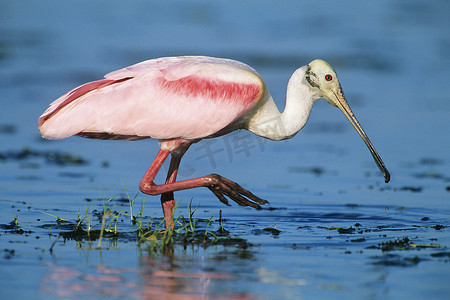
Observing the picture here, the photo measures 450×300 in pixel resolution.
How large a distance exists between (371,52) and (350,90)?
19.4 feet

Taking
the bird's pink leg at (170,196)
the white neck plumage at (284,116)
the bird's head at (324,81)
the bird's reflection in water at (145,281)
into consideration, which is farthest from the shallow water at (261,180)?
the bird's head at (324,81)

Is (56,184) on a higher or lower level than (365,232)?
higher

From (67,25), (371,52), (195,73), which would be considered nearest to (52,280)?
(195,73)

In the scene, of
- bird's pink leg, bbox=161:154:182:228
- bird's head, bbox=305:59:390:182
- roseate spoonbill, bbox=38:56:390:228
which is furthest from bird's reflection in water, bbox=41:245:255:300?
bird's head, bbox=305:59:390:182

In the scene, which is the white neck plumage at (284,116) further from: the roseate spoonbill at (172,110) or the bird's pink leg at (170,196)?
the bird's pink leg at (170,196)

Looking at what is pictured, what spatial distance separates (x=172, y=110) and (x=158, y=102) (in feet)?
0.58

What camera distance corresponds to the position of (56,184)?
34.9 feet

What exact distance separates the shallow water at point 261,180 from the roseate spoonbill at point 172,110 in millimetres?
698

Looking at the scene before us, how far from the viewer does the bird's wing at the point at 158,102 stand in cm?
848

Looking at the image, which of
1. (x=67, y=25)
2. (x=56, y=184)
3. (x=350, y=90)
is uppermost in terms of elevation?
(x=67, y=25)

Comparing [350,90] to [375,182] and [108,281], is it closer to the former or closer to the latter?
[375,182]

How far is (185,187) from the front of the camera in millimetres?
8617

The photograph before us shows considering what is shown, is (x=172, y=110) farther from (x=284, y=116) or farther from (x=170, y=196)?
(x=284, y=116)

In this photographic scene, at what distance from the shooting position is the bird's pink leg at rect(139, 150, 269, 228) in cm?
844
